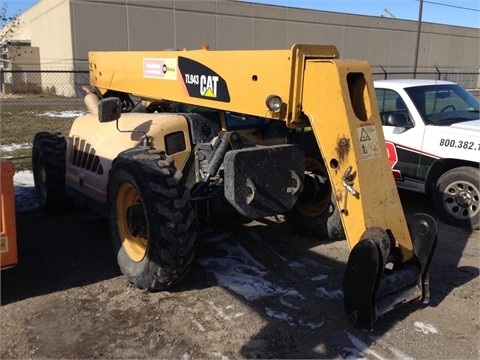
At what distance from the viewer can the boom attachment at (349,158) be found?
351 cm

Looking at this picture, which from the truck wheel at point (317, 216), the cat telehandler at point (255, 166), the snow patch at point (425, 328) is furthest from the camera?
the truck wheel at point (317, 216)

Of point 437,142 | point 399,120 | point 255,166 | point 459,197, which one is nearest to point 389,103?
point 399,120

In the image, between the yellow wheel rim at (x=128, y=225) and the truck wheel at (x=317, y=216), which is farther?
the truck wheel at (x=317, y=216)

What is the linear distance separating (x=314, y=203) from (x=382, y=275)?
1.94 metres

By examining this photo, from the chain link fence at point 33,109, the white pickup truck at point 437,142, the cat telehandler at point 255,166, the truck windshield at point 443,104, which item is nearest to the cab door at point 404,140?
the white pickup truck at point 437,142

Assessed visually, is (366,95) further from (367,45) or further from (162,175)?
(367,45)

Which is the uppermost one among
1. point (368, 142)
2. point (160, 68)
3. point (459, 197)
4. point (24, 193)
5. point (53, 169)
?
point (160, 68)

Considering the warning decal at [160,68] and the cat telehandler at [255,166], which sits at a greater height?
the warning decal at [160,68]

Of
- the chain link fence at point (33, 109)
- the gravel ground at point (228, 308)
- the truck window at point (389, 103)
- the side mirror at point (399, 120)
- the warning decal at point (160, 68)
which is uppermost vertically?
the warning decal at point (160, 68)

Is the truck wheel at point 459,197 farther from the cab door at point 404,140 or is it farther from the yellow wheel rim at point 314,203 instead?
the yellow wheel rim at point 314,203

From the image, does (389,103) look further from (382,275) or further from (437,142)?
(382,275)

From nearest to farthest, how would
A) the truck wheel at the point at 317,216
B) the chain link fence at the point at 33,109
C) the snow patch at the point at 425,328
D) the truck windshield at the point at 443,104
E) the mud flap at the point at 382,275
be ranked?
the mud flap at the point at 382,275 < the snow patch at the point at 425,328 < the truck wheel at the point at 317,216 < the truck windshield at the point at 443,104 < the chain link fence at the point at 33,109

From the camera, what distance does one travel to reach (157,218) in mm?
3867

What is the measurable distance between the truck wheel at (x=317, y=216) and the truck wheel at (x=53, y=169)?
2831mm
